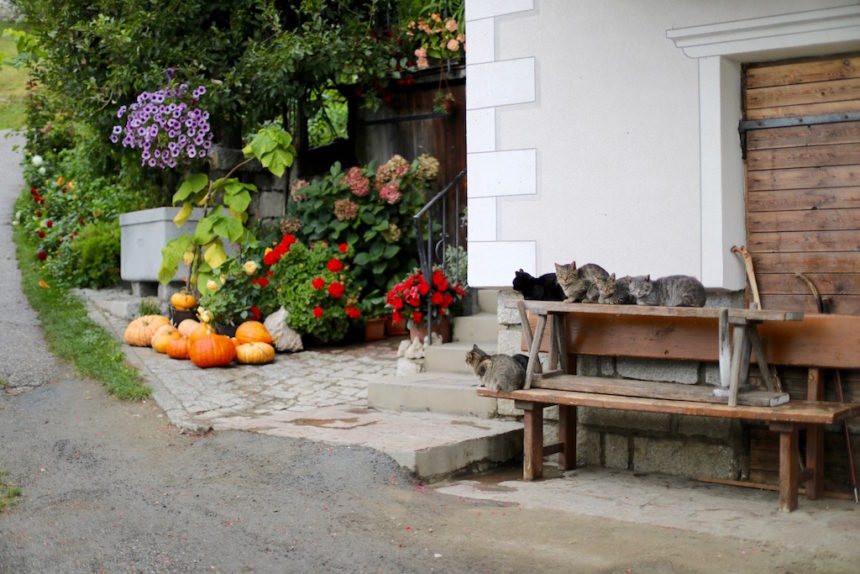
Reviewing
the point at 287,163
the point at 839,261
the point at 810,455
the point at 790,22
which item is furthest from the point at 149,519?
the point at 287,163

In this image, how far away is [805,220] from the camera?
4875mm

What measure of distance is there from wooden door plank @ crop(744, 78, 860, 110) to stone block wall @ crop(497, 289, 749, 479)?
41.7 inches

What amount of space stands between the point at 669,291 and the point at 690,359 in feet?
1.42

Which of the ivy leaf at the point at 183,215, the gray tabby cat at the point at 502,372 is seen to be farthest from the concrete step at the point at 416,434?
the ivy leaf at the point at 183,215

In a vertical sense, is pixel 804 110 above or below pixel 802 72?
below

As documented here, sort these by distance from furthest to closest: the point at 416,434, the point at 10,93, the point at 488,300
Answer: the point at 10,93 → the point at 488,300 → the point at 416,434

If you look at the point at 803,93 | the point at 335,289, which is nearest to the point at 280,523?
the point at 803,93

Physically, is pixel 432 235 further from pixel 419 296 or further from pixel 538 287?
pixel 538 287

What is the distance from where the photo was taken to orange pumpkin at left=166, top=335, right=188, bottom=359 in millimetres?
7418

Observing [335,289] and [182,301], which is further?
[182,301]

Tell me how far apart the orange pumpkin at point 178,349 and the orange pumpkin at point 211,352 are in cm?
8

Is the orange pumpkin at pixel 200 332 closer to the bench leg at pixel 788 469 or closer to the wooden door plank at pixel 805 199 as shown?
the wooden door plank at pixel 805 199

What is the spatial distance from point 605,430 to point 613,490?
0.64 meters

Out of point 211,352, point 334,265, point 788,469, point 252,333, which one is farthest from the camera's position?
point 334,265
